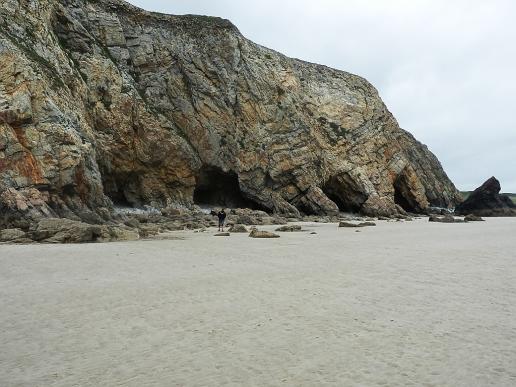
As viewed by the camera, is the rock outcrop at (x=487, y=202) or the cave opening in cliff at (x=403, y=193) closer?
the cave opening in cliff at (x=403, y=193)

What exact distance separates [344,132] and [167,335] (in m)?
54.3

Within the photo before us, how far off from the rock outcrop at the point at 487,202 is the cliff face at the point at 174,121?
920 centimetres

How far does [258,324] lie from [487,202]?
67.5 metres

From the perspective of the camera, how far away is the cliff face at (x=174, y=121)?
26219 mm

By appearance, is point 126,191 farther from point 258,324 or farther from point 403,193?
point 403,193

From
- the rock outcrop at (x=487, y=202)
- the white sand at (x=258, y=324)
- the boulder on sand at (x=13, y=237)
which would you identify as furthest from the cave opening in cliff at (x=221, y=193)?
the rock outcrop at (x=487, y=202)

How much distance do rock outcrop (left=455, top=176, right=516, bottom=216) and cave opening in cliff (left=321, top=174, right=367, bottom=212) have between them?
840 inches

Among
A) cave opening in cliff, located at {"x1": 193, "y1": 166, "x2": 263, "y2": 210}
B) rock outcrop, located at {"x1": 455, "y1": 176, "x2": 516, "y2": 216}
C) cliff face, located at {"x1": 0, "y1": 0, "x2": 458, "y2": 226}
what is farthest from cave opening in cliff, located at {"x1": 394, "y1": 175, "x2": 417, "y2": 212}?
cave opening in cliff, located at {"x1": 193, "y1": 166, "x2": 263, "y2": 210}

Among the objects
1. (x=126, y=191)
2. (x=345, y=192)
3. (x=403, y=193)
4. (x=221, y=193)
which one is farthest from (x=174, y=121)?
(x=403, y=193)

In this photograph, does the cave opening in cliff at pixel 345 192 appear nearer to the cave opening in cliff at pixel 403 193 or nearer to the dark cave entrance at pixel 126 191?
Result: the cave opening in cliff at pixel 403 193

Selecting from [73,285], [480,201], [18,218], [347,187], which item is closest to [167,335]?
[73,285]

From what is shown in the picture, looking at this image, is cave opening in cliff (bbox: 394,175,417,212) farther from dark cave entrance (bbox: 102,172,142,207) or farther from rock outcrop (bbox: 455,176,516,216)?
dark cave entrance (bbox: 102,172,142,207)

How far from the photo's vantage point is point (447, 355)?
4520 mm

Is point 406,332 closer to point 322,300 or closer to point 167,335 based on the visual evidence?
point 322,300
